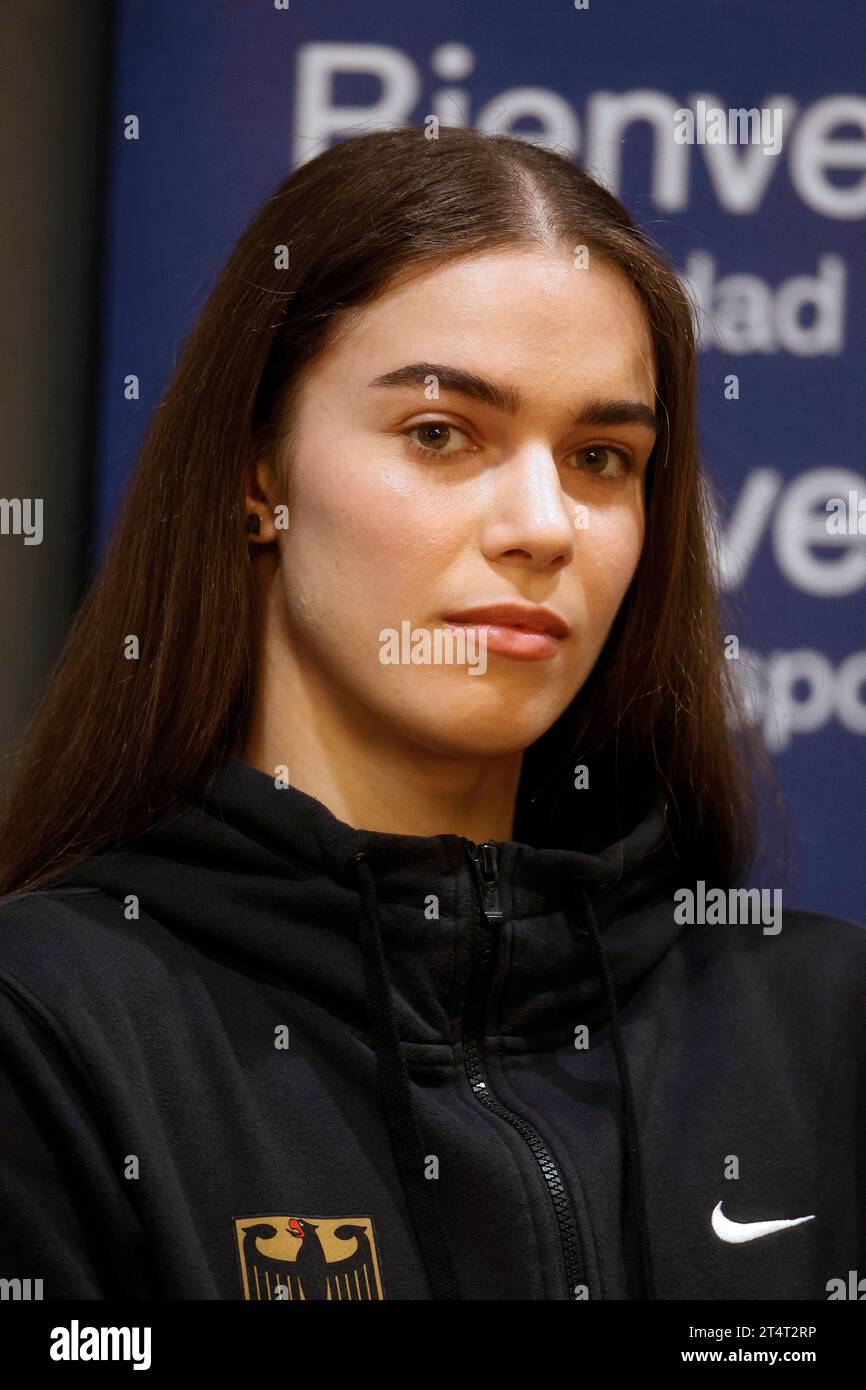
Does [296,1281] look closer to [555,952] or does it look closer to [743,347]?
[555,952]

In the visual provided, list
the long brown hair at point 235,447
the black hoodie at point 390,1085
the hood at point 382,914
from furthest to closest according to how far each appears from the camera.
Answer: the long brown hair at point 235,447, the hood at point 382,914, the black hoodie at point 390,1085

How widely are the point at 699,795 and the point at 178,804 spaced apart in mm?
505

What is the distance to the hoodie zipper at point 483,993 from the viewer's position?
1.14m

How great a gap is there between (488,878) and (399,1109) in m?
0.19

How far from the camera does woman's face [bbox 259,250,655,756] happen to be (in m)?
1.21

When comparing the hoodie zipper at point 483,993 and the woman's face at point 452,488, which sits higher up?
the woman's face at point 452,488

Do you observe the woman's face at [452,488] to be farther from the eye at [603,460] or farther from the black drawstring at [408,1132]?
the black drawstring at [408,1132]

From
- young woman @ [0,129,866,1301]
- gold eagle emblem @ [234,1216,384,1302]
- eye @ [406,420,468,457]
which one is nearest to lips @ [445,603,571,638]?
young woman @ [0,129,866,1301]

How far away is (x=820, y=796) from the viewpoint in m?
1.60

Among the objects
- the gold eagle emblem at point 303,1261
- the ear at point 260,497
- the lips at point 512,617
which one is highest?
the ear at point 260,497

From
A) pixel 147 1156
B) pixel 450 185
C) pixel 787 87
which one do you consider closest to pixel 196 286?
pixel 450 185

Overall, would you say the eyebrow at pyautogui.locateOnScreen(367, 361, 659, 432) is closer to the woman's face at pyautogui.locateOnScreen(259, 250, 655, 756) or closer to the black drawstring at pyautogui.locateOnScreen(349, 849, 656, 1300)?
the woman's face at pyautogui.locateOnScreen(259, 250, 655, 756)

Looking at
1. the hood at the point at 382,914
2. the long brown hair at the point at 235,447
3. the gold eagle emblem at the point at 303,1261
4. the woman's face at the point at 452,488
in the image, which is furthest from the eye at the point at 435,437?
the gold eagle emblem at the point at 303,1261

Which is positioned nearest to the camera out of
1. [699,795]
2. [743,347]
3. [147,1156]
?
[147,1156]
